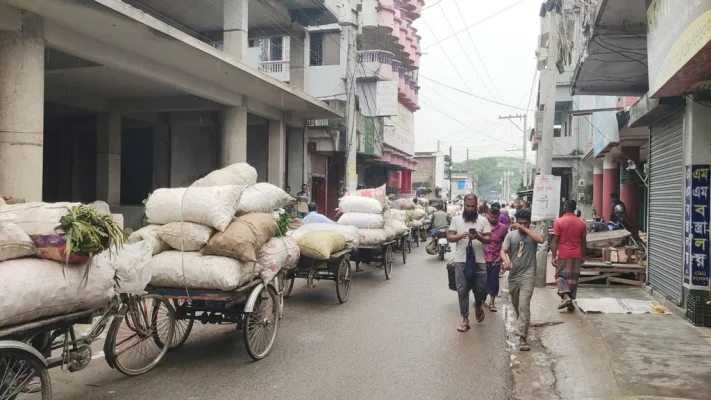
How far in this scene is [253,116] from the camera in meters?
20.0

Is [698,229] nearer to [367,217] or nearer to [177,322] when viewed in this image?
[367,217]

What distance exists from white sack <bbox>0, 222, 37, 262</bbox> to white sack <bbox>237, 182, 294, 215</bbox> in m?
2.56

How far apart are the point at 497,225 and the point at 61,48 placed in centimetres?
838

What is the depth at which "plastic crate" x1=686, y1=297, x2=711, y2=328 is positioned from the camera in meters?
6.88

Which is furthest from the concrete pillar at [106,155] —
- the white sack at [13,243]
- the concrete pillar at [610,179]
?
the concrete pillar at [610,179]

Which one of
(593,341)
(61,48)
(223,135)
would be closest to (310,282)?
(593,341)

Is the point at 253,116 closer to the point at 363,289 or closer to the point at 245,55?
the point at 245,55

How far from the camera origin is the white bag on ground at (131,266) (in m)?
4.49

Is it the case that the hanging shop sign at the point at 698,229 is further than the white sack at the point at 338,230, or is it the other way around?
the white sack at the point at 338,230

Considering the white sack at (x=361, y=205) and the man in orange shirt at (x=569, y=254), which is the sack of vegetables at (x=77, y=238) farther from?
the white sack at (x=361, y=205)

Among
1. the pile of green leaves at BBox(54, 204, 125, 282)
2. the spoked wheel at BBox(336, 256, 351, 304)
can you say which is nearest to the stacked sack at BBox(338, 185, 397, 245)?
the spoked wheel at BBox(336, 256, 351, 304)

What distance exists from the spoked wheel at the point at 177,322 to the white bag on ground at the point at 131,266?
22.0 inches

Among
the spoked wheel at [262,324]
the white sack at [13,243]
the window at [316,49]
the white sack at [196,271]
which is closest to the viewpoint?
the white sack at [13,243]

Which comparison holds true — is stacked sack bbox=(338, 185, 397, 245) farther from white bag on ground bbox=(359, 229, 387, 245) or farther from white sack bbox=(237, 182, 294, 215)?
white sack bbox=(237, 182, 294, 215)
